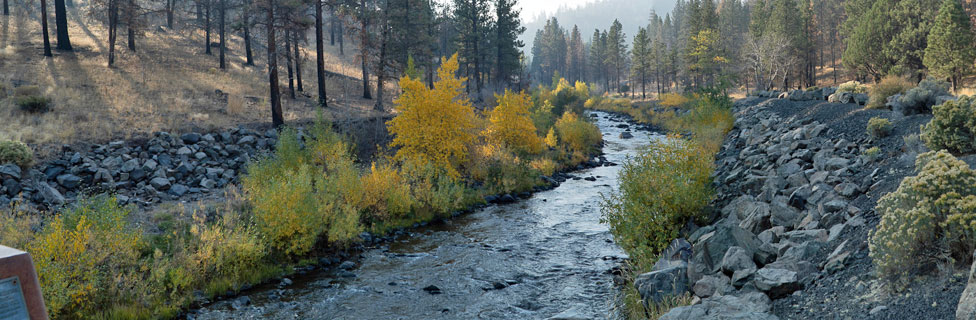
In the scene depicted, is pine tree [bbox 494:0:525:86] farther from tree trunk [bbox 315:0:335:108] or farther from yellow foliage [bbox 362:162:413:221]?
yellow foliage [bbox 362:162:413:221]

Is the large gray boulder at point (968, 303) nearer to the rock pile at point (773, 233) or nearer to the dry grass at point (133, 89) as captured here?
the rock pile at point (773, 233)

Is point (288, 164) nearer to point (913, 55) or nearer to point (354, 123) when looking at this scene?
point (354, 123)

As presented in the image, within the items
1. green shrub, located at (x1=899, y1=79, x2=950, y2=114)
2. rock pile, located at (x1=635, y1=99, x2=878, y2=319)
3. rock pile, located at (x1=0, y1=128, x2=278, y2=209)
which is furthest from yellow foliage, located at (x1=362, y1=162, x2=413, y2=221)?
green shrub, located at (x1=899, y1=79, x2=950, y2=114)

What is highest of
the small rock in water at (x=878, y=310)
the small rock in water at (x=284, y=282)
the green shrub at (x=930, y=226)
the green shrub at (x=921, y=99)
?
the green shrub at (x=921, y=99)

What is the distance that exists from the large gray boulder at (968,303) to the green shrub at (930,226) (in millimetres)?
890

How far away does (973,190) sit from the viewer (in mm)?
5379

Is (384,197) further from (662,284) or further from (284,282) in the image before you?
(662,284)

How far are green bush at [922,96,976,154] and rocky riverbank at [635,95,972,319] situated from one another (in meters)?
0.45

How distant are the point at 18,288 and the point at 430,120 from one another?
1640cm

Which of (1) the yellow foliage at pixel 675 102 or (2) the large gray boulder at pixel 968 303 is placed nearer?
(2) the large gray boulder at pixel 968 303

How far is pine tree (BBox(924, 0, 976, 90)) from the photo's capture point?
1218 inches

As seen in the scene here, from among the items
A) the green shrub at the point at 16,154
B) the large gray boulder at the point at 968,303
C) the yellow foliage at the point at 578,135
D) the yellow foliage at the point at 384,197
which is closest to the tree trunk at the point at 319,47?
the yellow foliage at the point at 384,197

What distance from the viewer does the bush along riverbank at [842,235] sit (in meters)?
5.14

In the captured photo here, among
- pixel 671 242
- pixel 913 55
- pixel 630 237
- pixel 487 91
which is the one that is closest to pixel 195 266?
pixel 630 237
